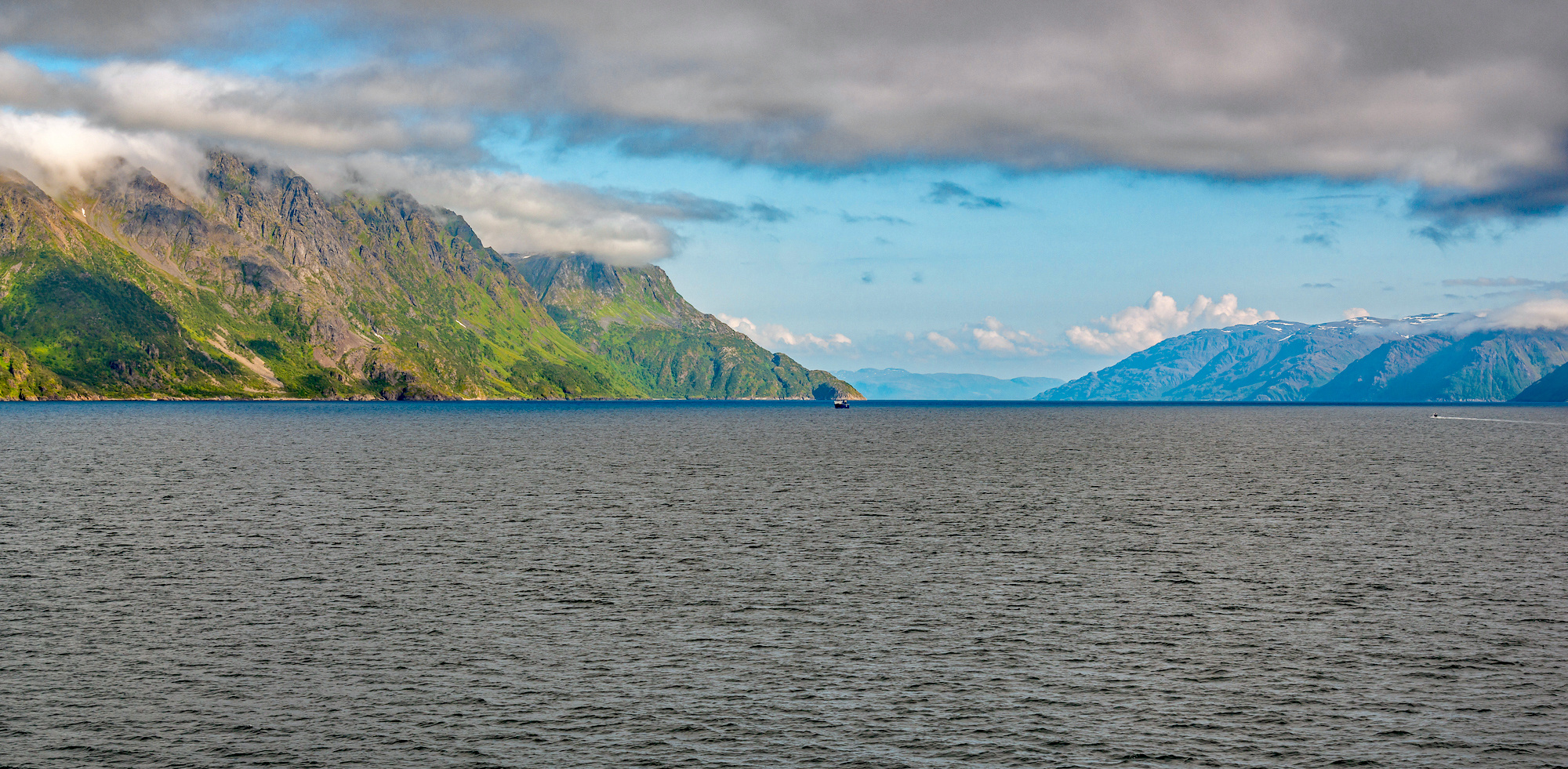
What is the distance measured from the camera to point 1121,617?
4819 cm

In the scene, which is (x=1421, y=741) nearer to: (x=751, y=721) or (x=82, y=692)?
(x=751, y=721)

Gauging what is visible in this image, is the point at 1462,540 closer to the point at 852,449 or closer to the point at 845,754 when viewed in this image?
the point at 845,754

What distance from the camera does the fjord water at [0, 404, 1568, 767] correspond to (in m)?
31.3

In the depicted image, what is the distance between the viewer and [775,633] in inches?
1764

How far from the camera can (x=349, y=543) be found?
69188 mm

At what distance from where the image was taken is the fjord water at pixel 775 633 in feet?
103

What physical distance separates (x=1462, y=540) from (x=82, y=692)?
8108cm

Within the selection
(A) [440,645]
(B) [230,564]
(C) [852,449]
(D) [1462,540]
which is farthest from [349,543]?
(C) [852,449]

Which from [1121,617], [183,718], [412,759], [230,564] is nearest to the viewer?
[412,759]

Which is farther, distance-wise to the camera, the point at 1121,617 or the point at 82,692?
the point at 1121,617

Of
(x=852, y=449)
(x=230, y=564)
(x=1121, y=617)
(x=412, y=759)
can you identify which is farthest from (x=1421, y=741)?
(x=852, y=449)

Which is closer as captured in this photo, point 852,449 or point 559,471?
point 559,471

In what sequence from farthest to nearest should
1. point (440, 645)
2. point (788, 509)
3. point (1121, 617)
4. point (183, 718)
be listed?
1. point (788, 509)
2. point (1121, 617)
3. point (440, 645)
4. point (183, 718)

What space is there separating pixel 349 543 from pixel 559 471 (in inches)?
2606
